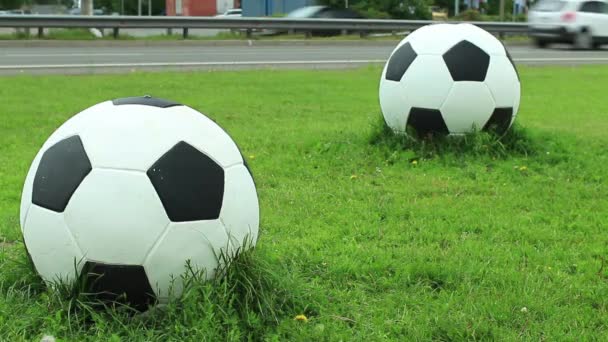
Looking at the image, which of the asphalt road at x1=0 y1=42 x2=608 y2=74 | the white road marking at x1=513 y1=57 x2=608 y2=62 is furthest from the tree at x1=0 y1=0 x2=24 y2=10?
the white road marking at x1=513 y1=57 x2=608 y2=62

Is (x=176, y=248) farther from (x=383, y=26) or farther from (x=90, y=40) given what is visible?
(x=383, y=26)

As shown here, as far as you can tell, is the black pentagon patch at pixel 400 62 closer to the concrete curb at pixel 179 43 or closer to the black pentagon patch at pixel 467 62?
the black pentagon patch at pixel 467 62

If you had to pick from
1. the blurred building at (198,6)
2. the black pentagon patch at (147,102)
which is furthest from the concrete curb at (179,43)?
the blurred building at (198,6)

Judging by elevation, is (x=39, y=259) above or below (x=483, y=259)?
above

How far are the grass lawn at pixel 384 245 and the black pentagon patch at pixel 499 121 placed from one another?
0.67ft

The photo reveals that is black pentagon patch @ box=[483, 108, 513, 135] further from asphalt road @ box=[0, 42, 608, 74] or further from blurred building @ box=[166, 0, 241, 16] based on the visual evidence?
blurred building @ box=[166, 0, 241, 16]

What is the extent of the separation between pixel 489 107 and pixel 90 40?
19.7 metres

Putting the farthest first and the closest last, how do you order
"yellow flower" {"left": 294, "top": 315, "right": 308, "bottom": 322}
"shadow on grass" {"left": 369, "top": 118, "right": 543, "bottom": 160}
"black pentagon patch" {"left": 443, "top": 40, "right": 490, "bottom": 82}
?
"shadow on grass" {"left": 369, "top": 118, "right": 543, "bottom": 160}, "black pentagon patch" {"left": 443, "top": 40, "right": 490, "bottom": 82}, "yellow flower" {"left": 294, "top": 315, "right": 308, "bottom": 322}

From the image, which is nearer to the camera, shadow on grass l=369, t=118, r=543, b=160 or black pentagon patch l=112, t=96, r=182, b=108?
black pentagon patch l=112, t=96, r=182, b=108

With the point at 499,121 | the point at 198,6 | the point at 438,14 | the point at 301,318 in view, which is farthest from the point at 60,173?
the point at 198,6

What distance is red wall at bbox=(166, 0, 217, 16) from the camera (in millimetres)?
59088

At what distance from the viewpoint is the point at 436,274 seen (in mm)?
3904

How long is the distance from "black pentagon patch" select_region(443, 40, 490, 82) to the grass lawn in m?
0.62

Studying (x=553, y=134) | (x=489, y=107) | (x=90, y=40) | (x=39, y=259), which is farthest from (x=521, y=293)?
(x=90, y=40)
